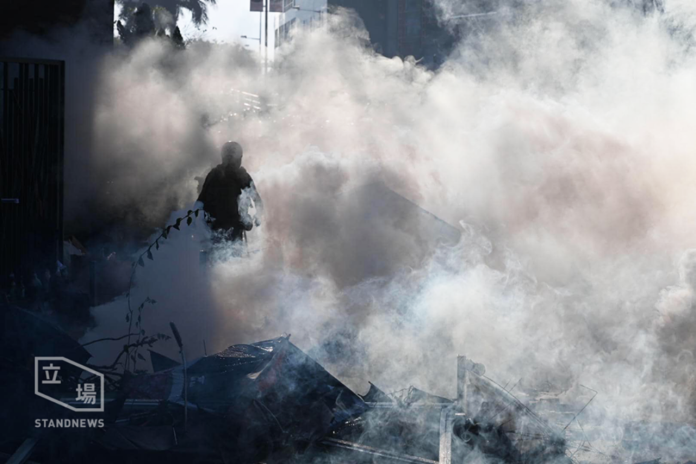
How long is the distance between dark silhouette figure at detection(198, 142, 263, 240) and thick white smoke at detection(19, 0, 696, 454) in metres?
0.28

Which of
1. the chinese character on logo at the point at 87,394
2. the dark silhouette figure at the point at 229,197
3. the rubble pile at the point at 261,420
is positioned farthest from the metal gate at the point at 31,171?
the chinese character on logo at the point at 87,394

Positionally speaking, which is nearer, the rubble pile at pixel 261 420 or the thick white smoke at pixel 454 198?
the rubble pile at pixel 261 420

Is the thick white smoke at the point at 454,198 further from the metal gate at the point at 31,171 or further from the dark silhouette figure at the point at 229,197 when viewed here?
the metal gate at the point at 31,171

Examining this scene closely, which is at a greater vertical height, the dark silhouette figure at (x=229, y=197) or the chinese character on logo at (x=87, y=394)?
the dark silhouette figure at (x=229, y=197)

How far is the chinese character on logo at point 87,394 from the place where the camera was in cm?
393

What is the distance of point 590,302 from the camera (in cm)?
583

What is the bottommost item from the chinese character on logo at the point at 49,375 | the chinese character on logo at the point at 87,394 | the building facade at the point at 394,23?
the chinese character on logo at the point at 87,394

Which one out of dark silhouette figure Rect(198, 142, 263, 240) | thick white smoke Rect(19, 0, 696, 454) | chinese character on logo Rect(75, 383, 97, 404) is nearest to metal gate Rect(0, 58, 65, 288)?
thick white smoke Rect(19, 0, 696, 454)

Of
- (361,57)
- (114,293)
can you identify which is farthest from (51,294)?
(361,57)

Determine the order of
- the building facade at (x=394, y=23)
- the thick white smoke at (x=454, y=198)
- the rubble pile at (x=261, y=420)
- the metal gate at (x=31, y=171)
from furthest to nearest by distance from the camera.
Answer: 1. the building facade at (x=394, y=23)
2. the metal gate at (x=31, y=171)
3. the thick white smoke at (x=454, y=198)
4. the rubble pile at (x=261, y=420)

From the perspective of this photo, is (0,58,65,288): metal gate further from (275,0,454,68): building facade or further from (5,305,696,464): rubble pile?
(275,0,454,68): building facade

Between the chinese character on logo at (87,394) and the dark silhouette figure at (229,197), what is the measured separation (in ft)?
9.39

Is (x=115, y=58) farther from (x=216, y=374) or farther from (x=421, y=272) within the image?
(x=216, y=374)

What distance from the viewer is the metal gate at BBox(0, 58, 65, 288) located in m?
6.21
